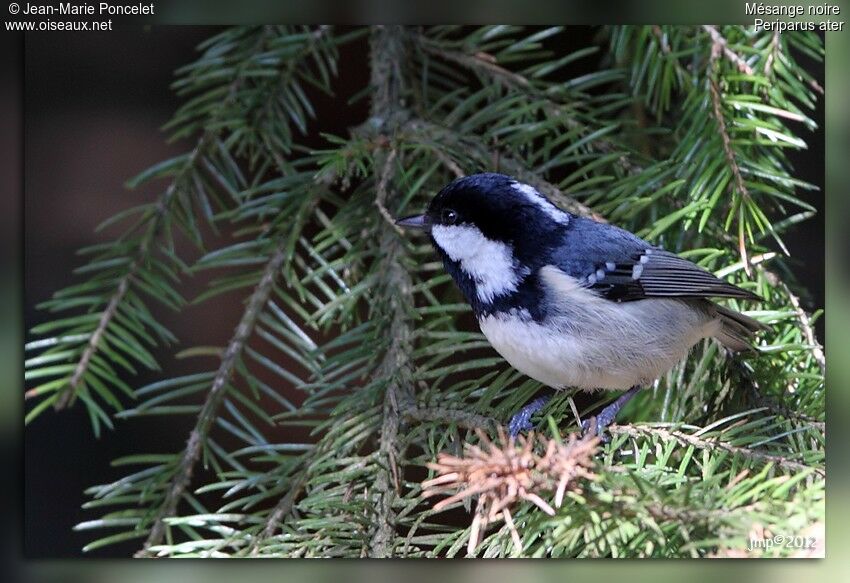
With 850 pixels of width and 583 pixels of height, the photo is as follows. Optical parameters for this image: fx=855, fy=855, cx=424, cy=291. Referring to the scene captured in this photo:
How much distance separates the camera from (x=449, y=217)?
2.45ft

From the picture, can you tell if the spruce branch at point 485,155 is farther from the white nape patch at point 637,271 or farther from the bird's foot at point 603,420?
the bird's foot at point 603,420

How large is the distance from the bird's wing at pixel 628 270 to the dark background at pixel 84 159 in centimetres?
12

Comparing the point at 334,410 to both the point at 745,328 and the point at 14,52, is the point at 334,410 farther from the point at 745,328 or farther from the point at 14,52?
the point at 14,52

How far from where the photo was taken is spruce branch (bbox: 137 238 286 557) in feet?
2.53

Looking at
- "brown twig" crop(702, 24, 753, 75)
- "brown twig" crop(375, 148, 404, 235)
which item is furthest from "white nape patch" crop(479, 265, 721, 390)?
"brown twig" crop(702, 24, 753, 75)

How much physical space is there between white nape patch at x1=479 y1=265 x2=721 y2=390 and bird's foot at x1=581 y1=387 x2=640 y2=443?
0.01 metres

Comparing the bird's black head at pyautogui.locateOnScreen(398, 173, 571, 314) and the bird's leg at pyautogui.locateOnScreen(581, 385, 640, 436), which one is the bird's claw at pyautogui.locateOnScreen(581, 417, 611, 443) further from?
the bird's black head at pyautogui.locateOnScreen(398, 173, 571, 314)

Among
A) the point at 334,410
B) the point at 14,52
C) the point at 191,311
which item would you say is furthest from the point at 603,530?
the point at 14,52

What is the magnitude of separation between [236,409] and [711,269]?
0.45m

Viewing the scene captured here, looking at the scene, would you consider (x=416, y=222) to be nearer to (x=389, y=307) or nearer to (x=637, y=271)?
(x=389, y=307)

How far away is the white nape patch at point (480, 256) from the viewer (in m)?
0.74

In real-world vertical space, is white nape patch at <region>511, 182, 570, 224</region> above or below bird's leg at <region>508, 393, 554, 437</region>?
above

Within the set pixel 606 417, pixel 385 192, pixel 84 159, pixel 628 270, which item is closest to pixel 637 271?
pixel 628 270

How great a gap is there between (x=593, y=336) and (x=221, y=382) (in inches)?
13.3
